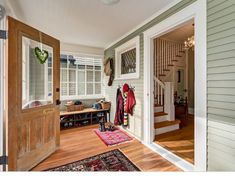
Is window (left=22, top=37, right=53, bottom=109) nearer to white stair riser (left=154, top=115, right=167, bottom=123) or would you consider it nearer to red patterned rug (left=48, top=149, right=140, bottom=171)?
red patterned rug (left=48, top=149, right=140, bottom=171)

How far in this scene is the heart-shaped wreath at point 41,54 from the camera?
7.04ft

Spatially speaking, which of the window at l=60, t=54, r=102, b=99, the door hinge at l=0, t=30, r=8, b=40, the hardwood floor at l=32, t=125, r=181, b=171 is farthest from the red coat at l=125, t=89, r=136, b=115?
the door hinge at l=0, t=30, r=8, b=40

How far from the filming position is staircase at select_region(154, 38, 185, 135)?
3.51 meters

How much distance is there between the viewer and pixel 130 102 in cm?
321

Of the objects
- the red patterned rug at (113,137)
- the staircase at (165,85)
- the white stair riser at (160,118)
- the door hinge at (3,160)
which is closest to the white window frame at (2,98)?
the door hinge at (3,160)

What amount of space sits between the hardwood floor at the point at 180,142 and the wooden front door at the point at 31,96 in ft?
7.52

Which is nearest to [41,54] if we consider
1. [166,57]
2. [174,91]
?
[166,57]

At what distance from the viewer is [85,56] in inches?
181

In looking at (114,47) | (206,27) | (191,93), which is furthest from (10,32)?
(191,93)

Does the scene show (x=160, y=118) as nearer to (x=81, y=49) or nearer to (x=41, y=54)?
(x=41, y=54)

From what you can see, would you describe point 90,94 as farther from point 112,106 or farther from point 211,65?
point 211,65

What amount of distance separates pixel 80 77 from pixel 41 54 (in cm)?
238

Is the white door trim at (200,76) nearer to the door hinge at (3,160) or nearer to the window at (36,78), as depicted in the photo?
the window at (36,78)

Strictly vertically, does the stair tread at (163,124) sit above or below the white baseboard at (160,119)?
below
